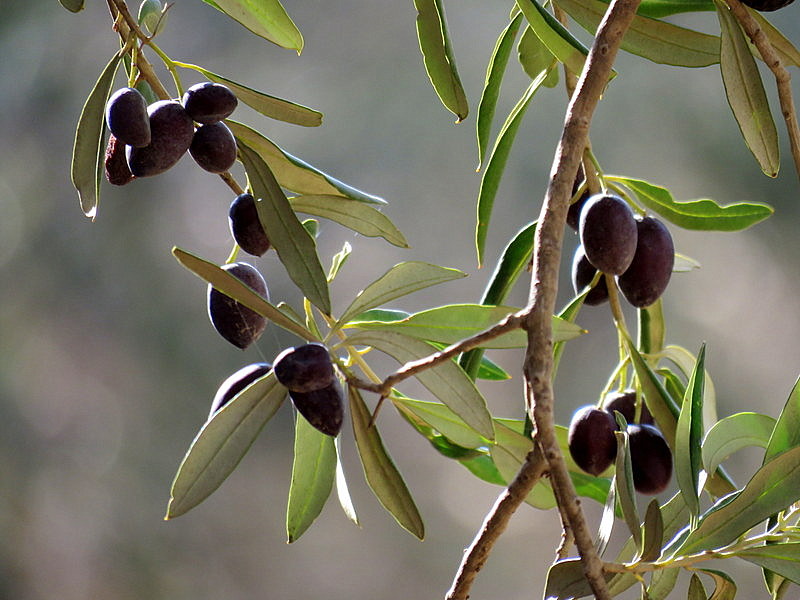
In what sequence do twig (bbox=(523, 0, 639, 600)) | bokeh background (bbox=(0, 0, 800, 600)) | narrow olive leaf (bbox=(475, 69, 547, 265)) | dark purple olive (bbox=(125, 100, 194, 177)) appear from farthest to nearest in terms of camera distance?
bokeh background (bbox=(0, 0, 800, 600)), narrow olive leaf (bbox=(475, 69, 547, 265)), dark purple olive (bbox=(125, 100, 194, 177)), twig (bbox=(523, 0, 639, 600))

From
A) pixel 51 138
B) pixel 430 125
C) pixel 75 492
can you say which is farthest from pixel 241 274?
pixel 51 138

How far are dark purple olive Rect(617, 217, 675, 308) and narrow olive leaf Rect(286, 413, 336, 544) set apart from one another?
195 mm

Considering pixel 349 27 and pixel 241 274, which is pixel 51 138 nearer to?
pixel 349 27

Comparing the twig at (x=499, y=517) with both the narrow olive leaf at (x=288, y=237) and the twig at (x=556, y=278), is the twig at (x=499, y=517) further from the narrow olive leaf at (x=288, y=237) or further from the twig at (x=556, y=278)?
the narrow olive leaf at (x=288, y=237)

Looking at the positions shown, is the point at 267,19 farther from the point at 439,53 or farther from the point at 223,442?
the point at 223,442

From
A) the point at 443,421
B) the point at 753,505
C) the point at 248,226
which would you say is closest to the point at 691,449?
the point at 753,505

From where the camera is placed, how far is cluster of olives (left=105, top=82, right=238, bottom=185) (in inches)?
17.8

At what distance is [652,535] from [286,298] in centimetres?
224

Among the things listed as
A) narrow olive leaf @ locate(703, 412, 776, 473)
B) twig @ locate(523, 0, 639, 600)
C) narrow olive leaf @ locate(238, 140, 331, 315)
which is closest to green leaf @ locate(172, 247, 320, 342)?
narrow olive leaf @ locate(238, 140, 331, 315)

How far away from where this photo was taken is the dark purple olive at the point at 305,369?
1.34ft

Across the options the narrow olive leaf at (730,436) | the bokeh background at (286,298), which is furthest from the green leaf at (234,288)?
the bokeh background at (286,298)

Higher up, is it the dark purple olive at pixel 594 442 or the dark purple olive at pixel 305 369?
the dark purple olive at pixel 305 369

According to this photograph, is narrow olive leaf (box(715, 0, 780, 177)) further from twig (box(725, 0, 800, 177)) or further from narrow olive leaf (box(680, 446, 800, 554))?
narrow olive leaf (box(680, 446, 800, 554))

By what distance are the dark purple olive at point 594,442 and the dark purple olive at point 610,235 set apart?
108 mm
